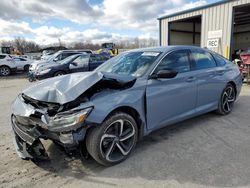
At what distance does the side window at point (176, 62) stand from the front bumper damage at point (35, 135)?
1706 mm

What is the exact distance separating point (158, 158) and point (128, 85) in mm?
1133

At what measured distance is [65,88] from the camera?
2959 mm

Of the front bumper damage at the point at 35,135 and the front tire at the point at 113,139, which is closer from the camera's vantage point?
the front bumper damage at the point at 35,135

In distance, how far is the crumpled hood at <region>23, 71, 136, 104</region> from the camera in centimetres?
282

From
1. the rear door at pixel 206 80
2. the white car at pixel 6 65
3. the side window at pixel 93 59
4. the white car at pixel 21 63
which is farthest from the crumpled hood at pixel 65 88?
the white car at pixel 21 63

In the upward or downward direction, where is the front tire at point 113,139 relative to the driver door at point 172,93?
downward

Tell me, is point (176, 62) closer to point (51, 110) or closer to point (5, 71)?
point (51, 110)

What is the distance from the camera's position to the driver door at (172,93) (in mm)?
3445

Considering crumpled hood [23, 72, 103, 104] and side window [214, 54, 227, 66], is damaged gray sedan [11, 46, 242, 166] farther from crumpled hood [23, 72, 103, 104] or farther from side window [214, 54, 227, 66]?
side window [214, 54, 227, 66]

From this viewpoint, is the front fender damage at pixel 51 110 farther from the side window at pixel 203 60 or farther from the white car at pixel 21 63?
the white car at pixel 21 63

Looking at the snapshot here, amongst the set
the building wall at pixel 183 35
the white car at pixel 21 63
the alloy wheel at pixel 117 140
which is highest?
the building wall at pixel 183 35

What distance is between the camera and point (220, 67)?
4.90 m

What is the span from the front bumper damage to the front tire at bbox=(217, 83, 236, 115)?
347cm

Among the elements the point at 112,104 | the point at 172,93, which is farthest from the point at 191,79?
the point at 112,104
